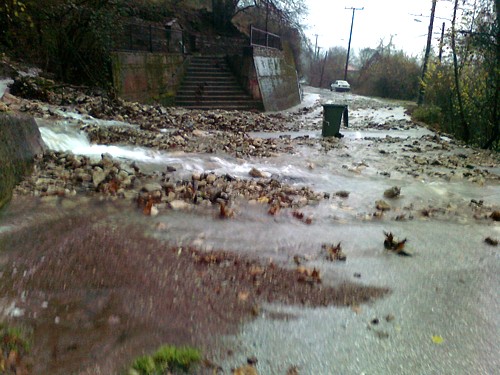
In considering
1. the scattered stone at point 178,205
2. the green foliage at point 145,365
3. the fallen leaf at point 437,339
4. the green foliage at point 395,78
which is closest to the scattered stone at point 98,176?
the scattered stone at point 178,205

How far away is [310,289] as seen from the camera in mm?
3787

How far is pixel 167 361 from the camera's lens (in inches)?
102

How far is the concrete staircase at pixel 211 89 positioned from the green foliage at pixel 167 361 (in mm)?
16464

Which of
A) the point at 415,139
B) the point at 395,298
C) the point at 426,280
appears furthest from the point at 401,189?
the point at 415,139

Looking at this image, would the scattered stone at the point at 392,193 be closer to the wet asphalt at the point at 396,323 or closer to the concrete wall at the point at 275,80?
the wet asphalt at the point at 396,323

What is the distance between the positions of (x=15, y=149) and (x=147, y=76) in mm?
11695

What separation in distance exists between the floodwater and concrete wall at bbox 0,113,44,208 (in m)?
0.82

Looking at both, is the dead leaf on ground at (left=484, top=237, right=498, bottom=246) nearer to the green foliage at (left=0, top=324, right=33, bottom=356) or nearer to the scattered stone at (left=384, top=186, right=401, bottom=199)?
the scattered stone at (left=384, top=186, right=401, bottom=199)

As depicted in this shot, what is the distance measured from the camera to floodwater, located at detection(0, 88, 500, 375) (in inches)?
115

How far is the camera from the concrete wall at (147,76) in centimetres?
1529

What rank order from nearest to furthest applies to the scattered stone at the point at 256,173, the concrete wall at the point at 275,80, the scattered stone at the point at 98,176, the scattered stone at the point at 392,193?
the scattered stone at the point at 98,176
the scattered stone at the point at 392,193
the scattered stone at the point at 256,173
the concrete wall at the point at 275,80

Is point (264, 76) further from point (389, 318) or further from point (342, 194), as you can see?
point (389, 318)

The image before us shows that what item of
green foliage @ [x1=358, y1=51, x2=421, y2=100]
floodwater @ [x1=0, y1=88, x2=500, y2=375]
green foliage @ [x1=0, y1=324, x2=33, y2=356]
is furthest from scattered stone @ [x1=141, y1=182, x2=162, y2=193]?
green foliage @ [x1=358, y1=51, x2=421, y2=100]

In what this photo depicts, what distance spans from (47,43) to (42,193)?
976 cm
